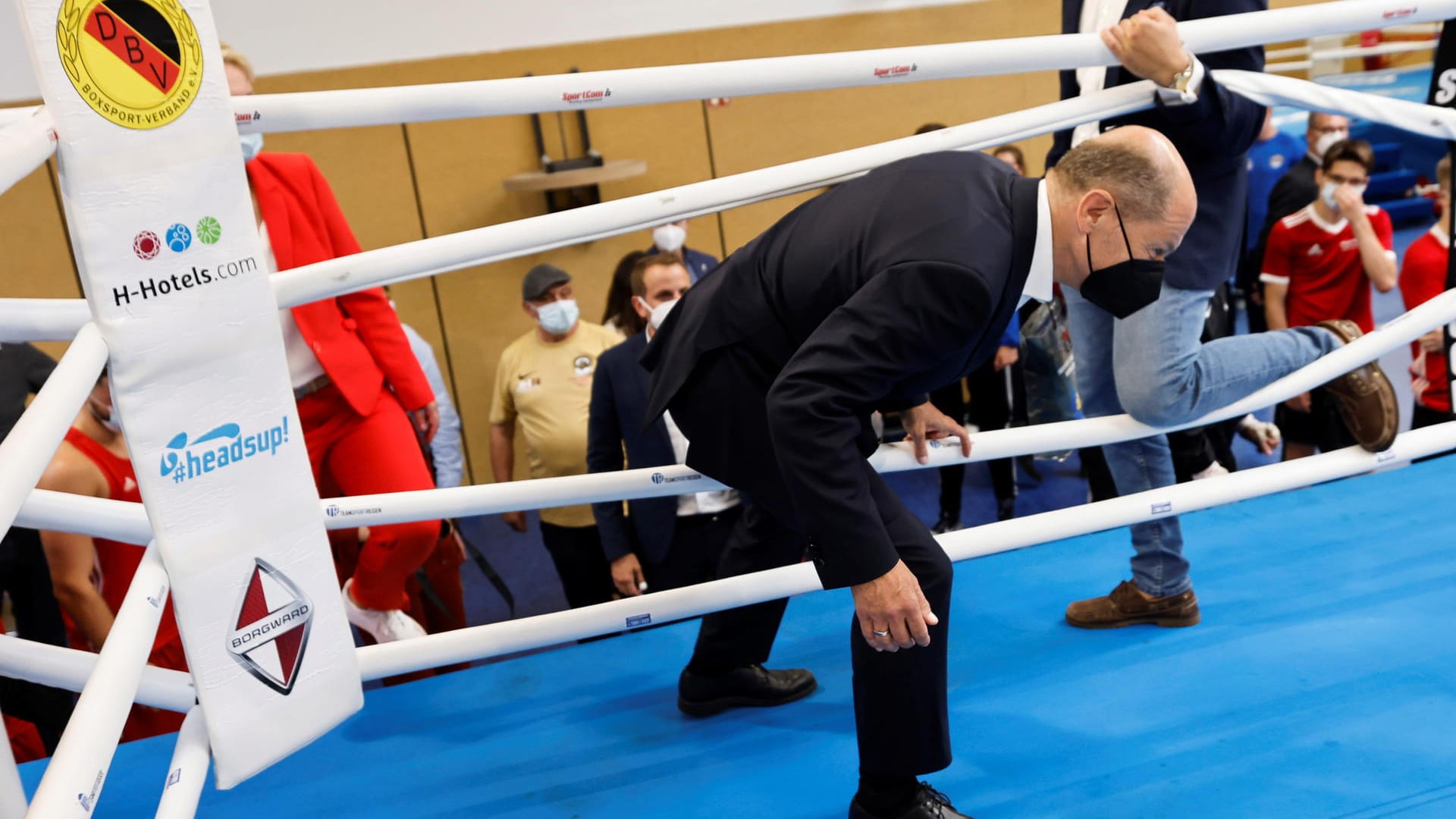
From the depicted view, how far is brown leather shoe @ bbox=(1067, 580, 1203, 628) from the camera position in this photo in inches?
90.1

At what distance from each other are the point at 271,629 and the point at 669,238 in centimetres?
302

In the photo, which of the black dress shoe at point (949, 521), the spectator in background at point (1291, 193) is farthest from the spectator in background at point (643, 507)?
the spectator in background at point (1291, 193)

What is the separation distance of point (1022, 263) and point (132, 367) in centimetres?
118

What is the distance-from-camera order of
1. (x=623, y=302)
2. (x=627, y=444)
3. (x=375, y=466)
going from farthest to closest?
(x=623, y=302)
(x=627, y=444)
(x=375, y=466)

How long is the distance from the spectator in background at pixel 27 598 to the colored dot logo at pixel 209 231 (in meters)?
1.63

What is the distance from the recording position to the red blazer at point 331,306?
6.86ft

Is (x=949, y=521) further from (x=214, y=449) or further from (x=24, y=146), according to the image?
(x=24, y=146)

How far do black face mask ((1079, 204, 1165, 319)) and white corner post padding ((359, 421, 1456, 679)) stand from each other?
0.49 m

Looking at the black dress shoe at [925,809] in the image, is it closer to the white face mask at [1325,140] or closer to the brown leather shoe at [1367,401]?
the brown leather shoe at [1367,401]

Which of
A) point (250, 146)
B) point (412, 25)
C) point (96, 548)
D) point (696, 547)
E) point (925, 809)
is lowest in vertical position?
point (696, 547)

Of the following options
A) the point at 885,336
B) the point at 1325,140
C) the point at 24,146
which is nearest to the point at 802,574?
the point at 885,336

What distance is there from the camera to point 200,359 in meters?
1.39

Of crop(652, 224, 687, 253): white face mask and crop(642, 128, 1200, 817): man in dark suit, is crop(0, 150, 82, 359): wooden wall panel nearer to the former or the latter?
crop(652, 224, 687, 253): white face mask

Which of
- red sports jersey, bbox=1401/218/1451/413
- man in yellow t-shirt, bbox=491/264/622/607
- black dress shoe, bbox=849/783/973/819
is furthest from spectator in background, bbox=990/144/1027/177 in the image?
black dress shoe, bbox=849/783/973/819
